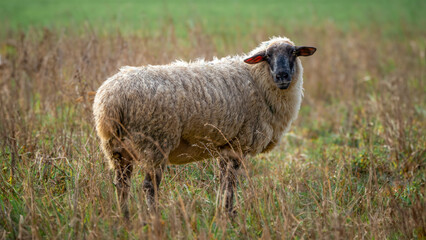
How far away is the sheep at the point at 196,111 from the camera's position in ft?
11.6

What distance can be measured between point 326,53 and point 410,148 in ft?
16.7

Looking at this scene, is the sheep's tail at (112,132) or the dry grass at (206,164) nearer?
the dry grass at (206,164)

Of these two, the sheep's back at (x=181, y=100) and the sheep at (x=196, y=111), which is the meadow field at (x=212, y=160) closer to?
the sheep at (x=196, y=111)

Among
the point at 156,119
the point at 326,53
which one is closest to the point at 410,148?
the point at 156,119

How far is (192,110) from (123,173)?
827 mm

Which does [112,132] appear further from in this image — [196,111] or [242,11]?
[242,11]

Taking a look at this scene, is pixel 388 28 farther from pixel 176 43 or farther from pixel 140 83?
pixel 140 83

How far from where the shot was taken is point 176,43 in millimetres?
7461

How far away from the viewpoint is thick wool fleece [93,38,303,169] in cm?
352

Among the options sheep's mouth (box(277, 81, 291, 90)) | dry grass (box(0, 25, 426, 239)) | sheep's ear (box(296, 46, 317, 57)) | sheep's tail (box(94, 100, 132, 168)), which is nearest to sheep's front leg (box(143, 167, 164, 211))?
dry grass (box(0, 25, 426, 239))

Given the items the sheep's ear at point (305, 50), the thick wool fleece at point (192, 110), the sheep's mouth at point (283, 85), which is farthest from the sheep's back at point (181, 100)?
the sheep's ear at point (305, 50)

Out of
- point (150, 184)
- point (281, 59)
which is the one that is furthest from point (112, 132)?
point (281, 59)

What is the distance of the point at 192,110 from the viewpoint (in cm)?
379

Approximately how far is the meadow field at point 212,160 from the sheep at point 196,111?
0.24 metres
